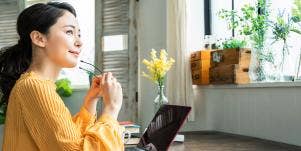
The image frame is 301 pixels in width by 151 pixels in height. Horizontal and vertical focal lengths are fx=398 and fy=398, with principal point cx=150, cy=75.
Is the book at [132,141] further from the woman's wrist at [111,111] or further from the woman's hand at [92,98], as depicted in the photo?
the woman's wrist at [111,111]

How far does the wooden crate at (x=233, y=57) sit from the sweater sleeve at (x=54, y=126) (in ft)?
7.43

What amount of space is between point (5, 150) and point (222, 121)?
7.53 feet

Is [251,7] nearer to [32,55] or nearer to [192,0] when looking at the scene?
[192,0]

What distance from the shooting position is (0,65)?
1.14 m

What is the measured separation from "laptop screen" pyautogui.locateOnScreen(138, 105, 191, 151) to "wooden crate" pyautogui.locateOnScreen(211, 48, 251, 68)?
1.48m

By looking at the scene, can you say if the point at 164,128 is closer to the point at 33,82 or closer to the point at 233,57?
the point at 33,82

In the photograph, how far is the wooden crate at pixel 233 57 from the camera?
9.99 ft

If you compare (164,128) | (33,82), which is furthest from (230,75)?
(33,82)

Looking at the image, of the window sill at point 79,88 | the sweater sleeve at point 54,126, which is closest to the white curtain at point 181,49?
the window sill at point 79,88

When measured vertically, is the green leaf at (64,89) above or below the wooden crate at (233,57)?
below

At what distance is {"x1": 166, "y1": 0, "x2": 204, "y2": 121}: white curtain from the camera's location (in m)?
3.39

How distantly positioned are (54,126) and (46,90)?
0.09 metres

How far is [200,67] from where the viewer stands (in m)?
3.30

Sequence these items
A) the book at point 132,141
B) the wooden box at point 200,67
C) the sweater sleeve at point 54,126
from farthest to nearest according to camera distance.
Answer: the wooden box at point 200,67 < the book at point 132,141 < the sweater sleeve at point 54,126
